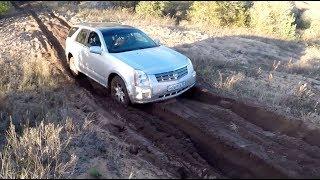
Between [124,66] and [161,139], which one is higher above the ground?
[124,66]

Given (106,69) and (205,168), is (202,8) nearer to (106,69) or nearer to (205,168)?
(106,69)

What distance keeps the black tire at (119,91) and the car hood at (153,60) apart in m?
0.54

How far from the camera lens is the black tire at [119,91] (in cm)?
954

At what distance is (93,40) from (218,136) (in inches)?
185

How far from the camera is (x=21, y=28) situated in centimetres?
1823

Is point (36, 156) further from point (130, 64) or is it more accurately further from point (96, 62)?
point (96, 62)

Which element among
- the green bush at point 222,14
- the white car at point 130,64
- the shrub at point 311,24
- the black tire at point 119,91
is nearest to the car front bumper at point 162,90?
the white car at point 130,64

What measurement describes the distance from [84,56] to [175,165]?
17.5ft

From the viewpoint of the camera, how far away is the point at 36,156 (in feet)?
22.0

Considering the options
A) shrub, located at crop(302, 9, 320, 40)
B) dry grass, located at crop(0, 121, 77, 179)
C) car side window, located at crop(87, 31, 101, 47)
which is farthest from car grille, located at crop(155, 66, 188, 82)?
shrub, located at crop(302, 9, 320, 40)

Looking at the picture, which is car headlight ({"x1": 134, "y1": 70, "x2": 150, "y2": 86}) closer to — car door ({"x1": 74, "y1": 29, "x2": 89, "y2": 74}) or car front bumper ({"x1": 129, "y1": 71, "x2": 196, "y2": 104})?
car front bumper ({"x1": 129, "y1": 71, "x2": 196, "y2": 104})

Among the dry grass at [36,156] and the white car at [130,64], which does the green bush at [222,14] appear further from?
the dry grass at [36,156]

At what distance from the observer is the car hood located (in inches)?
365

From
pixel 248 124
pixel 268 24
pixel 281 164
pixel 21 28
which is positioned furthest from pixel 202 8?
pixel 281 164
